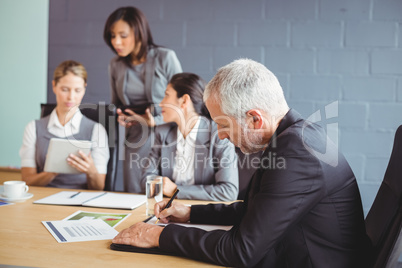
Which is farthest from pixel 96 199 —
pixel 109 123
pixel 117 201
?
pixel 109 123

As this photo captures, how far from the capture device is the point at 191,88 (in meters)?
2.13

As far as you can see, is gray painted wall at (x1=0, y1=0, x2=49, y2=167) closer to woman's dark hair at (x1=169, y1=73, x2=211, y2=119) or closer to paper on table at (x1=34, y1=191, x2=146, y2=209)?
woman's dark hair at (x1=169, y1=73, x2=211, y2=119)

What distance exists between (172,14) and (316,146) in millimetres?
1906

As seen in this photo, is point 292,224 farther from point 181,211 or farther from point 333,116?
point 333,116

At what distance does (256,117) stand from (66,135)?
1.47m

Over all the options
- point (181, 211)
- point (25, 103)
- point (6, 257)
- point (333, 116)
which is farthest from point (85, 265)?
point (25, 103)

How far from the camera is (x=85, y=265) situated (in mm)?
904

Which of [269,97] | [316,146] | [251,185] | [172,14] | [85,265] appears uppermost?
[172,14]

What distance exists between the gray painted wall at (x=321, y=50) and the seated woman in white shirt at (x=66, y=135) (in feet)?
2.35

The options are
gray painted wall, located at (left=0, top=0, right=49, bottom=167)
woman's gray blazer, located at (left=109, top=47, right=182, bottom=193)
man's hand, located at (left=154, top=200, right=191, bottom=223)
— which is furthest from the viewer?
gray painted wall, located at (left=0, top=0, right=49, bottom=167)

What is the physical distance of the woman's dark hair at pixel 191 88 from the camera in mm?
2131

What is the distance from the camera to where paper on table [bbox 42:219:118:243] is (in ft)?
3.56

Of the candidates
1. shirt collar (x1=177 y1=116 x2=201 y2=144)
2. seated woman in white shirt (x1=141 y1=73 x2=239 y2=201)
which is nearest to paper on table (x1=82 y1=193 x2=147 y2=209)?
seated woman in white shirt (x1=141 y1=73 x2=239 y2=201)

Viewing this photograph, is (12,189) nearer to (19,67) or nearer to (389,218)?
(389,218)
